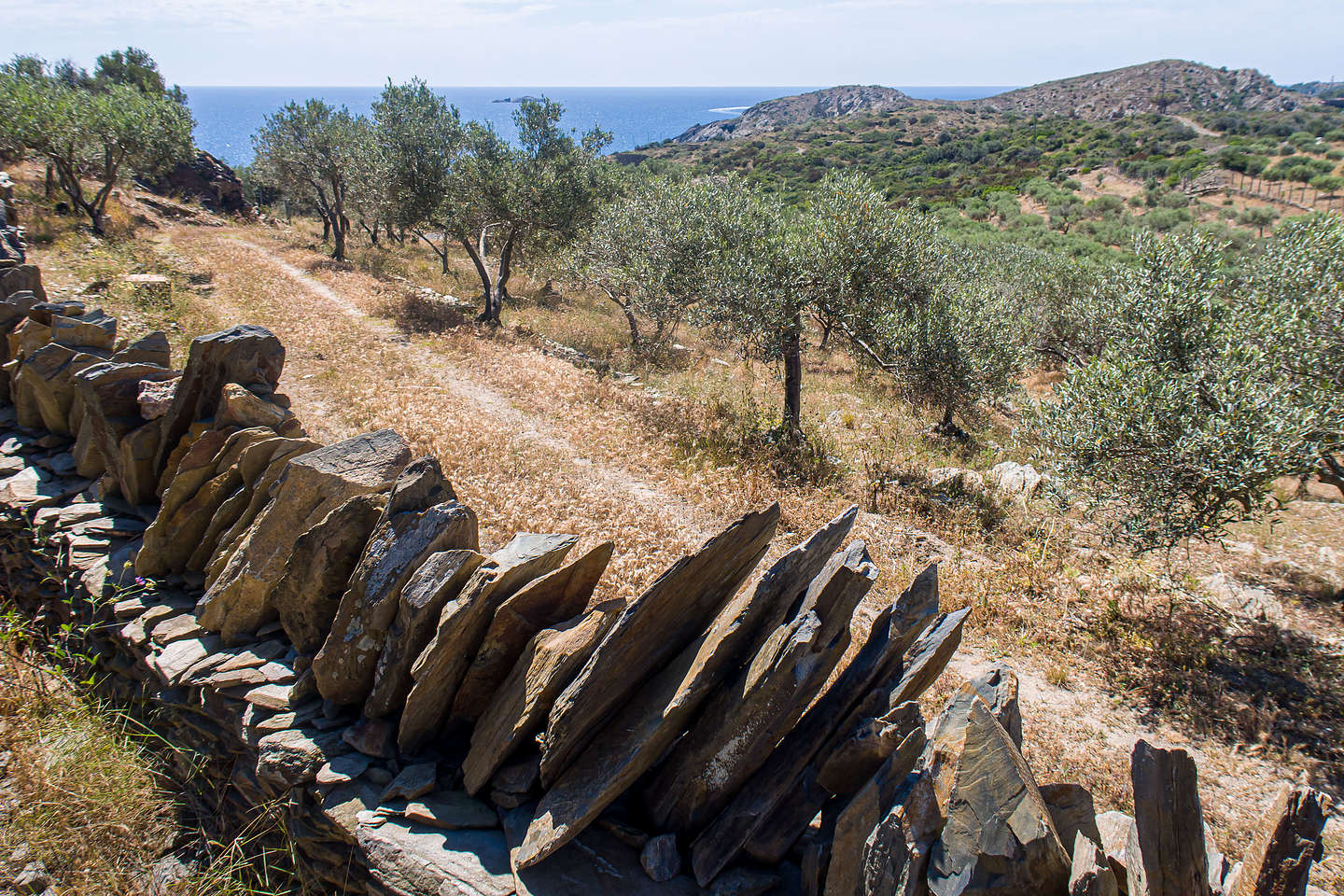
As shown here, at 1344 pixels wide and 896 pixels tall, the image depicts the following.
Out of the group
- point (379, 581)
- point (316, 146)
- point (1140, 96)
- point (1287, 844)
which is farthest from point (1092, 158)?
point (379, 581)

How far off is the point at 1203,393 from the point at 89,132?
142 ft

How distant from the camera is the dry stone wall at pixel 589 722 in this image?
12.6 ft

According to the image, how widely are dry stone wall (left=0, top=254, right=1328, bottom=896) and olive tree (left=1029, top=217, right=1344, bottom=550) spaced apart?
7236mm

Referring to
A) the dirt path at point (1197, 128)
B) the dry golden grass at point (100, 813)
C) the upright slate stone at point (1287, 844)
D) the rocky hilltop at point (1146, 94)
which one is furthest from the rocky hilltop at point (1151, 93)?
the dry golden grass at point (100, 813)

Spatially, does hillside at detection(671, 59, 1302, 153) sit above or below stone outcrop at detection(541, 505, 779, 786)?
above

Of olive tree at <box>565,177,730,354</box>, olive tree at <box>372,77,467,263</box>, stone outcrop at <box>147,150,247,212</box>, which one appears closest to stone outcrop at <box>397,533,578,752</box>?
olive tree at <box>565,177,730,354</box>

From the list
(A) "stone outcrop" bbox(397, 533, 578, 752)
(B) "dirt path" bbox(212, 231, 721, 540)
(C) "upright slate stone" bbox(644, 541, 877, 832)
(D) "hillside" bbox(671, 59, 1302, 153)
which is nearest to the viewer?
(C) "upright slate stone" bbox(644, 541, 877, 832)

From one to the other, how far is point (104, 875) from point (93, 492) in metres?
5.61

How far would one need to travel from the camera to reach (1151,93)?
141250mm

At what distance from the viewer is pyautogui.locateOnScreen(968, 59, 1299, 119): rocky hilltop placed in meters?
136

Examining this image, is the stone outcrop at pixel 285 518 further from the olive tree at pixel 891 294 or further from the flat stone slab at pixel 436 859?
the olive tree at pixel 891 294

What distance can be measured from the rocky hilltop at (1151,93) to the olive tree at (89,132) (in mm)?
165529

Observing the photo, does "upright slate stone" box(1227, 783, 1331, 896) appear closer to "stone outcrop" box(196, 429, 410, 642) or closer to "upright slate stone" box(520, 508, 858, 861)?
"upright slate stone" box(520, 508, 858, 861)

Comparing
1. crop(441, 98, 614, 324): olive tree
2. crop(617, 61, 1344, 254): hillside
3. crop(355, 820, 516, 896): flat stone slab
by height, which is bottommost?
crop(355, 820, 516, 896): flat stone slab
